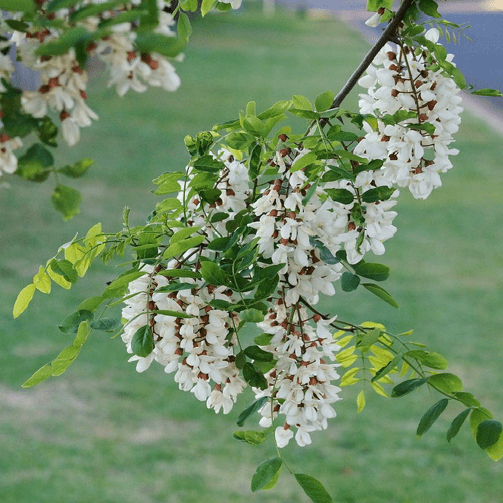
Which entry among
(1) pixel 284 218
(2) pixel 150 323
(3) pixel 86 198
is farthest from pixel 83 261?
(3) pixel 86 198

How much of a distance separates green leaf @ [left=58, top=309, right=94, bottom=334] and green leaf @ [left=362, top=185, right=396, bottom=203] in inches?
13.7

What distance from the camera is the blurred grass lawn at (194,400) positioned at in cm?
284

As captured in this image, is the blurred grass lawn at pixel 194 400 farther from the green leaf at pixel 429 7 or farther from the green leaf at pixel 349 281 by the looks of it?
the green leaf at pixel 429 7

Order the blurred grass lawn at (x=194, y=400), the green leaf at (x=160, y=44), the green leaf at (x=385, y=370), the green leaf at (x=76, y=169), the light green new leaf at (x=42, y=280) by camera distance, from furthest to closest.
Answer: the blurred grass lawn at (x=194, y=400) → the light green new leaf at (x=42, y=280) → the green leaf at (x=385, y=370) → the green leaf at (x=76, y=169) → the green leaf at (x=160, y=44)

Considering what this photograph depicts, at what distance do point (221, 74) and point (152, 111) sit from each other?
3.01 metres

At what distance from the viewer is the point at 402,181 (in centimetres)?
97

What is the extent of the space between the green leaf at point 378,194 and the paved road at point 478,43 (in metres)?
6.29

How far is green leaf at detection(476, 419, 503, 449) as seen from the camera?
0.95m

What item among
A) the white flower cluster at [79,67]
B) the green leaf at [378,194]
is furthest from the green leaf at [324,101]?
the white flower cluster at [79,67]

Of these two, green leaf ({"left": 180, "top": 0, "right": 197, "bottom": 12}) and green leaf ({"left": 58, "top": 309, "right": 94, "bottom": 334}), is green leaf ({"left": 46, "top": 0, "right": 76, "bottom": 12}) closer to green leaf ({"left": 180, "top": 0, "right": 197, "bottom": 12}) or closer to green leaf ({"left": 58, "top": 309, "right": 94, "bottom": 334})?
green leaf ({"left": 58, "top": 309, "right": 94, "bottom": 334})

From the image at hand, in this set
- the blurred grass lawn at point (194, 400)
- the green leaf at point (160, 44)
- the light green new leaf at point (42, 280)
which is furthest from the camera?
the blurred grass lawn at point (194, 400)

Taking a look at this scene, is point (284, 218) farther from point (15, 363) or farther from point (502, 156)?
point (502, 156)

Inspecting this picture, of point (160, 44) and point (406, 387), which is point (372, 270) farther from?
point (160, 44)

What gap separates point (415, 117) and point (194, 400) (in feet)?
8.83
